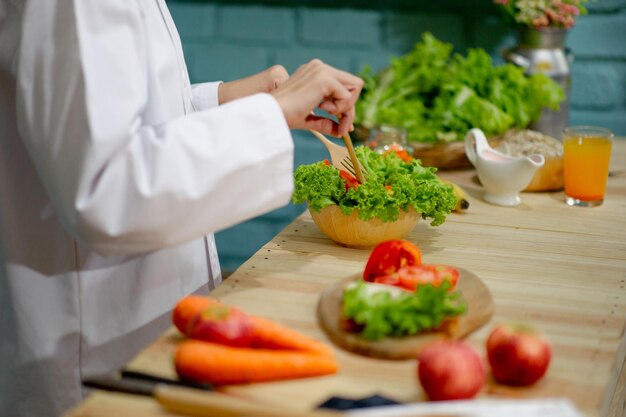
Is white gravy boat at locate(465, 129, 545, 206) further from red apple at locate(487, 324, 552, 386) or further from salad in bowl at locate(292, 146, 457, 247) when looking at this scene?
red apple at locate(487, 324, 552, 386)

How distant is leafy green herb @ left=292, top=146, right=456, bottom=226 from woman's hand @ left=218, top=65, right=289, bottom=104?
0.68 ft

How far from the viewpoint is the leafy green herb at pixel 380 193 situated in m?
1.46

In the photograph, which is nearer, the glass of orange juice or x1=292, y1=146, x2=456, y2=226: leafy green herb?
x1=292, y1=146, x2=456, y2=226: leafy green herb

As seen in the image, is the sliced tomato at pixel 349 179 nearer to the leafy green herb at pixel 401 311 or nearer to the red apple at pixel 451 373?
the leafy green herb at pixel 401 311

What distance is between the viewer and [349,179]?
1.53m

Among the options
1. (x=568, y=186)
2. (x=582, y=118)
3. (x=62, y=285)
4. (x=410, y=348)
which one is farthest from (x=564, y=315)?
(x=582, y=118)

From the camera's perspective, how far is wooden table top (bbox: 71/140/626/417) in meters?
1.00

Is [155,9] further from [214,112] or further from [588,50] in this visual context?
[588,50]

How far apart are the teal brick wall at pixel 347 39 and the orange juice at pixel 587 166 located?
0.82 m

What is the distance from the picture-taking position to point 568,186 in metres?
1.88

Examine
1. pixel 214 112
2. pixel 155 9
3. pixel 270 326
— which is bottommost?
pixel 270 326

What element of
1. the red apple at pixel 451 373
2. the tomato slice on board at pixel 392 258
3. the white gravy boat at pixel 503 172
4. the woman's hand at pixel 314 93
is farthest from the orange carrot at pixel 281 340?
the white gravy boat at pixel 503 172

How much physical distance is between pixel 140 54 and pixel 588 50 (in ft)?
5.95

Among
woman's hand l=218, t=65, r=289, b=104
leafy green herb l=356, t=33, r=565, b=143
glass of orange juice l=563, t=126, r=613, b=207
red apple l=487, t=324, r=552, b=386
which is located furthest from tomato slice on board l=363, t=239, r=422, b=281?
leafy green herb l=356, t=33, r=565, b=143
